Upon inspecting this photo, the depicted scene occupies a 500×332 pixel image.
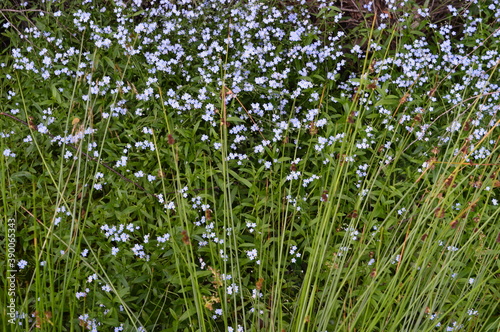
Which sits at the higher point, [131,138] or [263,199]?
[131,138]

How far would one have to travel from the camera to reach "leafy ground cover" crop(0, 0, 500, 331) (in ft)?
8.80

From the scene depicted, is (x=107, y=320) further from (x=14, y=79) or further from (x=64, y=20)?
(x=64, y=20)

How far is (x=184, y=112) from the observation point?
3467 millimetres

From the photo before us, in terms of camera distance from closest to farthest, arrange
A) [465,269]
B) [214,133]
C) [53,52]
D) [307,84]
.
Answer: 1. [465,269]
2. [214,133]
3. [307,84]
4. [53,52]

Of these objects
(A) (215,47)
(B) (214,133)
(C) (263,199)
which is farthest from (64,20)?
(C) (263,199)

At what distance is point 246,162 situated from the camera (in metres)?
3.20

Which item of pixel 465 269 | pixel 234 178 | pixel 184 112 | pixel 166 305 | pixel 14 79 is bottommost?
pixel 465 269

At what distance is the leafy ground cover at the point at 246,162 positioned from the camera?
8.80 feet

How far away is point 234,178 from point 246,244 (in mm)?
504

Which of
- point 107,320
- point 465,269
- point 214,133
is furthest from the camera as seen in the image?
point 214,133

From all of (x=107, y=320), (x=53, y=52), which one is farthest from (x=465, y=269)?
(x=53, y=52)

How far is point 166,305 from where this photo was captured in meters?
2.85

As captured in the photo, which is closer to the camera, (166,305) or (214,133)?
(166,305)

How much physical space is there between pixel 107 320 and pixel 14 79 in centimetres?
186
